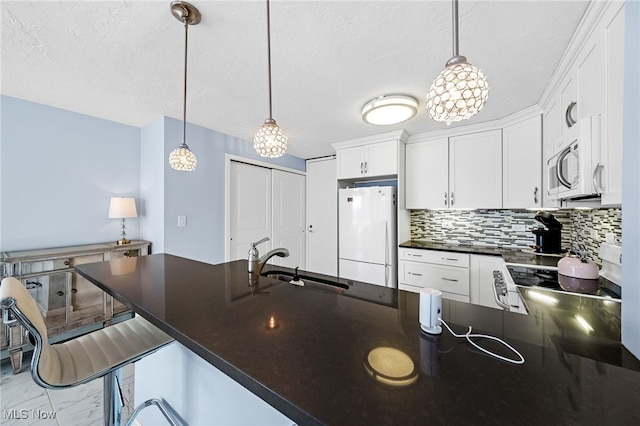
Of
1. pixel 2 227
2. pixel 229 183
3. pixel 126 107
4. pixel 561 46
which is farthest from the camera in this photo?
pixel 229 183

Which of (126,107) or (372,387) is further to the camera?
(126,107)

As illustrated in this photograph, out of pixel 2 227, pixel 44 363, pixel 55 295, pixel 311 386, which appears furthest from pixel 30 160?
pixel 311 386

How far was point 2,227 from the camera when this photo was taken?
2.09 m

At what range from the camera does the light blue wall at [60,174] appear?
2.12 meters

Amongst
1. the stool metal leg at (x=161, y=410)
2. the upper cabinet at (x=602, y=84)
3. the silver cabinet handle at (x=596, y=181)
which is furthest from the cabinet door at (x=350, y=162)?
the stool metal leg at (x=161, y=410)

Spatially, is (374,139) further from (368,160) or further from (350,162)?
(350,162)

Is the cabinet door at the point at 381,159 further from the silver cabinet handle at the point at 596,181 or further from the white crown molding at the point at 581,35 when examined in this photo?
the silver cabinet handle at the point at 596,181

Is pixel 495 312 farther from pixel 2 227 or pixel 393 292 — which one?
pixel 2 227

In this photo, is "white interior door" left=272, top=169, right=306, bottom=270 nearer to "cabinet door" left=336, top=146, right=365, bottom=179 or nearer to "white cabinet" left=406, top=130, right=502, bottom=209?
"cabinet door" left=336, top=146, right=365, bottom=179

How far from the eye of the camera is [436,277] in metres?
2.80

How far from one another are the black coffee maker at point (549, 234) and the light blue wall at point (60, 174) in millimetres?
4261

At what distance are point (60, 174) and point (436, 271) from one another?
13.1 ft

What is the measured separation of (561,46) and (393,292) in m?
1.77

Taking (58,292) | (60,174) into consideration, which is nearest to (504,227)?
(58,292)
